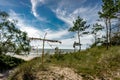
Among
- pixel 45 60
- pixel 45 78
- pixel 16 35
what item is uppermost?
pixel 16 35

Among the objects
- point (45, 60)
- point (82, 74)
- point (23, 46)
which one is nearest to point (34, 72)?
point (45, 60)

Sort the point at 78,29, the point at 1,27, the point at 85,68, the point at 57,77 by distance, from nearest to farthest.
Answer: the point at 57,77 < the point at 85,68 < the point at 1,27 < the point at 78,29

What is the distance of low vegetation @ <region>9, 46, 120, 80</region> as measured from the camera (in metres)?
15.1

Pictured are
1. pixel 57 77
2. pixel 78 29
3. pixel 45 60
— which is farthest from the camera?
pixel 78 29

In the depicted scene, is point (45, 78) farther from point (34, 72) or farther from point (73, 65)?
point (73, 65)

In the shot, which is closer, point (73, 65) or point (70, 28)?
point (73, 65)

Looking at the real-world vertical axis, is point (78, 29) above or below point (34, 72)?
above

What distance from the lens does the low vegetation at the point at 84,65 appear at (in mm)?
15078

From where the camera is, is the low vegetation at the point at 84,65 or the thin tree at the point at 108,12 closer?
the low vegetation at the point at 84,65

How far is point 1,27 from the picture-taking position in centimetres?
3300

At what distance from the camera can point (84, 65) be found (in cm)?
1636

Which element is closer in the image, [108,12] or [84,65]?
[84,65]

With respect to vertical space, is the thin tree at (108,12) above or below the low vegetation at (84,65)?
above

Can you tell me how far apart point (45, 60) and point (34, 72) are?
7.48ft
